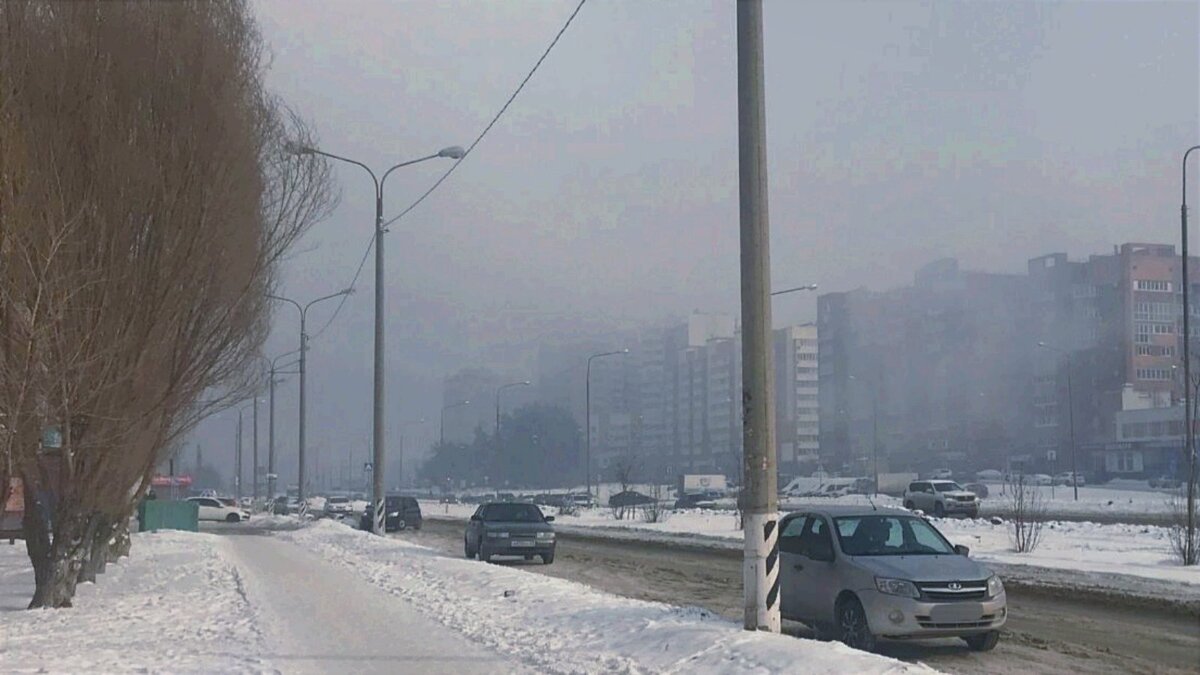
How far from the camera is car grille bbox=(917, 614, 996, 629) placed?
1354 cm

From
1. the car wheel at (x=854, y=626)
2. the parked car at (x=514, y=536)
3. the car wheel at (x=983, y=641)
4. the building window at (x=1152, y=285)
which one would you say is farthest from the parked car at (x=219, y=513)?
the car wheel at (x=983, y=641)

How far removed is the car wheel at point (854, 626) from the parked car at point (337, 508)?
59.1 metres

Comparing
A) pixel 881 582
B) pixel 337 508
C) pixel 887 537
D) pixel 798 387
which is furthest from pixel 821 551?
pixel 798 387

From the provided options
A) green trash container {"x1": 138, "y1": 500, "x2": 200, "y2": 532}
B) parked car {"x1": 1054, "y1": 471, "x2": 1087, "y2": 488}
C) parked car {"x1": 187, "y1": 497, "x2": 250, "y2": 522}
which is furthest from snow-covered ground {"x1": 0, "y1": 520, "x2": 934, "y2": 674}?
parked car {"x1": 1054, "y1": 471, "x2": 1087, "y2": 488}

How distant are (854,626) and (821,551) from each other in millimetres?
1221

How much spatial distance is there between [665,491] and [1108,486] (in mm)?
36795

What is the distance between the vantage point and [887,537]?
1512 centimetres

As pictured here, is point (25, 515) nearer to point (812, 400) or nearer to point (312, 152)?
point (312, 152)

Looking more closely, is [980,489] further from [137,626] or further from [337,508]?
[137,626]

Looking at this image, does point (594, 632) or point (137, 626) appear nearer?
point (594, 632)

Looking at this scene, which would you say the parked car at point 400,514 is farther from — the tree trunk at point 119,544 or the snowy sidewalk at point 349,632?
the snowy sidewalk at point 349,632

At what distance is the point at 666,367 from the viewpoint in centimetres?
14012

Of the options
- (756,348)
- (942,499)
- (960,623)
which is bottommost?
(942,499)

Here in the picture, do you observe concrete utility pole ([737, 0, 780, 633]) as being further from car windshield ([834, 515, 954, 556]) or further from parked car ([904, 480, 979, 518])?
parked car ([904, 480, 979, 518])
